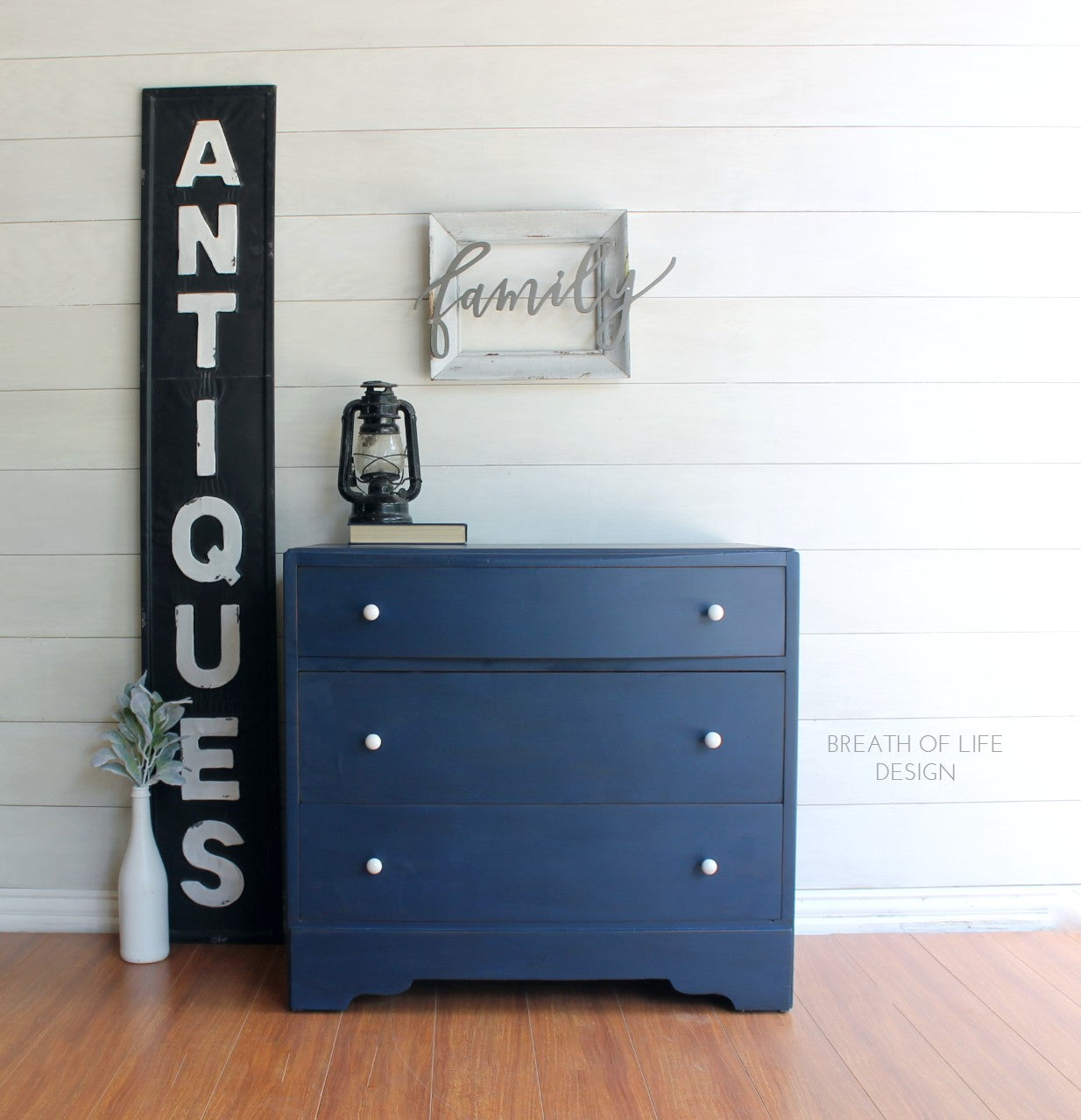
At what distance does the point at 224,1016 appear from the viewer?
5.55 feet

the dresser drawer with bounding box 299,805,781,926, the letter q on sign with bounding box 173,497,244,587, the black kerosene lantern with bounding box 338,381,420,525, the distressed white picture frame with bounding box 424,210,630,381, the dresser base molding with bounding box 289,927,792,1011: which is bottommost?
the dresser base molding with bounding box 289,927,792,1011

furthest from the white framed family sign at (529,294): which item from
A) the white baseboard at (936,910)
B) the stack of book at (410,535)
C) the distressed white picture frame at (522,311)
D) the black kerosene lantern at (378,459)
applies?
the white baseboard at (936,910)

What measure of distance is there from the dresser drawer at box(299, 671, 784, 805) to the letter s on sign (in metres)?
0.46

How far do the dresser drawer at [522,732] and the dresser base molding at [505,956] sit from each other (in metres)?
0.25

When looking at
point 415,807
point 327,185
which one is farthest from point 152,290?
point 415,807

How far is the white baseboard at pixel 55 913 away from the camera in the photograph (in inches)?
80.5

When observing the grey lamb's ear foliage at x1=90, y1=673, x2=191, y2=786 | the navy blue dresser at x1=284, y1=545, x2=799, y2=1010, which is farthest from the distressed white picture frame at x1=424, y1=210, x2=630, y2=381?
the grey lamb's ear foliage at x1=90, y1=673, x2=191, y2=786

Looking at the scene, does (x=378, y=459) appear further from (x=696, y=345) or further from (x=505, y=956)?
(x=505, y=956)

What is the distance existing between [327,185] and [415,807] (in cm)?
131

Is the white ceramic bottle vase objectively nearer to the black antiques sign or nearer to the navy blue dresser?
the black antiques sign

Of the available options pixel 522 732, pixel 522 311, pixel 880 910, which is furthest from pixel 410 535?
pixel 880 910

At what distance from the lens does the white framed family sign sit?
1.97m

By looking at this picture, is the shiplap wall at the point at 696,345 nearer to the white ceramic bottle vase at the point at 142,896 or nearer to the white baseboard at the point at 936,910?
the white baseboard at the point at 936,910

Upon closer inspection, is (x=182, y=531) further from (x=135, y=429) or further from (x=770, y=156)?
(x=770, y=156)
